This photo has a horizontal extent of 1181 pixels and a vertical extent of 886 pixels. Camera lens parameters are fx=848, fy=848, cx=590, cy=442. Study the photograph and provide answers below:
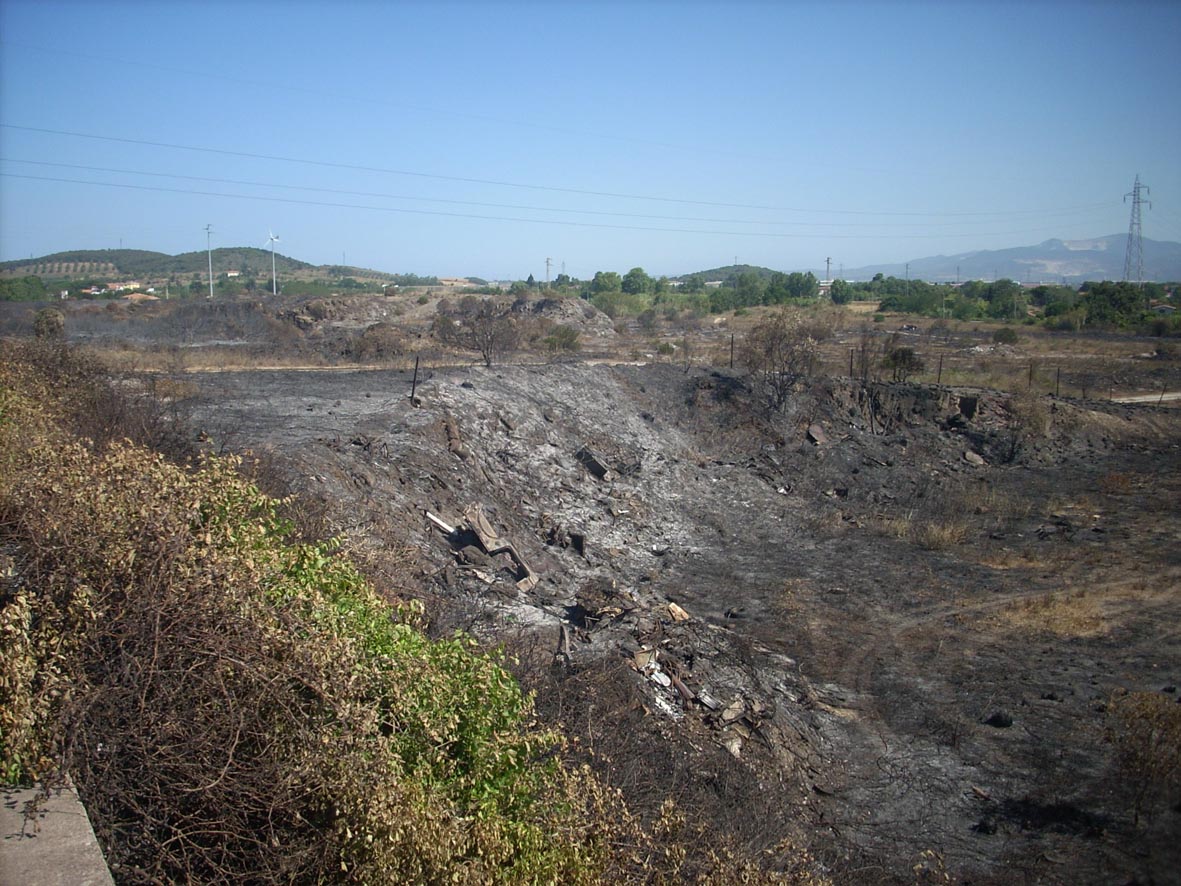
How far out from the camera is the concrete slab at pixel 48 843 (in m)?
3.46

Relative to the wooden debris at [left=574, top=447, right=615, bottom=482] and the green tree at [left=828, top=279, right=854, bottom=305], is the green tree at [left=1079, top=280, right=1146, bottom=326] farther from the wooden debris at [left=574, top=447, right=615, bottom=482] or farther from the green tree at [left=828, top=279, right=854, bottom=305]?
the wooden debris at [left=574, top=447, right=615, bottom=482]

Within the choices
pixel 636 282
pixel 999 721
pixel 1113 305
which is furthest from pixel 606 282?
pixel 999 721

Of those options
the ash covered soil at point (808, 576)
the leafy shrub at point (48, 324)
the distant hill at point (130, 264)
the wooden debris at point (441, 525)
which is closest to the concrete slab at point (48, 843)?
the ash covered soil at point (808, 576)

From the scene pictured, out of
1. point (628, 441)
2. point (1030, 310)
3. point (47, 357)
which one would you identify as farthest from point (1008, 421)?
point (1030, 310)

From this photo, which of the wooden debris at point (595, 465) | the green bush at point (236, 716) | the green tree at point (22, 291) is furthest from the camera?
the green tree at point (22, 291)

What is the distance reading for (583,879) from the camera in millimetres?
4320

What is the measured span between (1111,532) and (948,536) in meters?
3.76

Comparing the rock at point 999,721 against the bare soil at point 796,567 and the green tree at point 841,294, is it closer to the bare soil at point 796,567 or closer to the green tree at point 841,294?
the bare soil at point 796,567

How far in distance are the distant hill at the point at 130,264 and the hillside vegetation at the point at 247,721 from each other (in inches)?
2986

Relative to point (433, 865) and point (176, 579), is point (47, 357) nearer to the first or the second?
point (176, 579)

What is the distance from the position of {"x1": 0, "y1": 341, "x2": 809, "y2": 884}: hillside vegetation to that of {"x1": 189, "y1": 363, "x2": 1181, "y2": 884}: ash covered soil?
1.90 meters

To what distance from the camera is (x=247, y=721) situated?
425cm

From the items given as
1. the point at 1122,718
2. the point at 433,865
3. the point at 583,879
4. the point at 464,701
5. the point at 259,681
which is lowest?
the point at 1122,718

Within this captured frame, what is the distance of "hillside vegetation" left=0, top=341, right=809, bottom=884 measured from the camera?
158 inches
